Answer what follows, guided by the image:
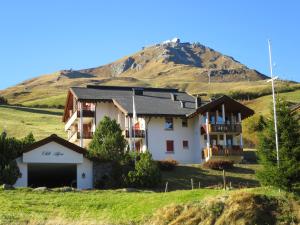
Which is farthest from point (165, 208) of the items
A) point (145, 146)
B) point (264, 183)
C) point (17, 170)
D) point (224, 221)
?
point (145, 146)

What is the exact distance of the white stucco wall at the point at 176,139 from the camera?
69750mm

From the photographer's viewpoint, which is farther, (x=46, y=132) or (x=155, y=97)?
(x=46, y=132)

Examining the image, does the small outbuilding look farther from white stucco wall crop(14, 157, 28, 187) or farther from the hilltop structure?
the hilltop structure

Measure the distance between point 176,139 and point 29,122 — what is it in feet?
130

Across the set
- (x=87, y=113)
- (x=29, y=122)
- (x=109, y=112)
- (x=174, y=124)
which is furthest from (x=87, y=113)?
(x=29, y=122)

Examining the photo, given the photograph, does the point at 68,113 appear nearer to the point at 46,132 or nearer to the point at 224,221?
the point at 46,132

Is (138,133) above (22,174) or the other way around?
above

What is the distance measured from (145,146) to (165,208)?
34929 millimetres

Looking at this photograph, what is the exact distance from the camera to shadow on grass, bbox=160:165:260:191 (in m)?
53.7

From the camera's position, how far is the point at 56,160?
54.4 metres

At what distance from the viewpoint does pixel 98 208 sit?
3709 centimetres

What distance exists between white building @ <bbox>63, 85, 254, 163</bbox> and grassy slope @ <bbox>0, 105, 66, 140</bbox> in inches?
506

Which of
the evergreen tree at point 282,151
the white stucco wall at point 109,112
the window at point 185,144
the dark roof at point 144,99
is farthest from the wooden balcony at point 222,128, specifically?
the evergreen tree at point 282,151

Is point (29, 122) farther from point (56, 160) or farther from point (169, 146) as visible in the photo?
point (56, 160)
